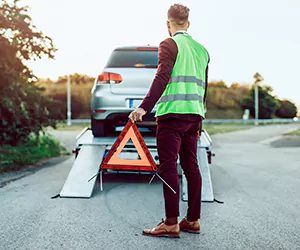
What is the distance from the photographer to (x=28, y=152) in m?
10.1

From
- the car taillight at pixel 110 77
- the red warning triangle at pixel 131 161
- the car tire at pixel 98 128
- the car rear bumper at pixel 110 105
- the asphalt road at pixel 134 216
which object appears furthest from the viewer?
the car tire at pixel 98 128

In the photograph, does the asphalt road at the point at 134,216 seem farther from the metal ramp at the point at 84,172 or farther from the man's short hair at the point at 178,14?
the man's short hair at the point at 178,14

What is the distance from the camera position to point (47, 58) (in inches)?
368

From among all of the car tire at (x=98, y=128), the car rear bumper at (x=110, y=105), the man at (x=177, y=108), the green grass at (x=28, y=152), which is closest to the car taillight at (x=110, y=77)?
the car rear bumper at (x=110, y=105)

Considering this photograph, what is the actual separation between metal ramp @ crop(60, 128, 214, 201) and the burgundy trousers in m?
1.39

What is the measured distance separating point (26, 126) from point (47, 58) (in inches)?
71.1

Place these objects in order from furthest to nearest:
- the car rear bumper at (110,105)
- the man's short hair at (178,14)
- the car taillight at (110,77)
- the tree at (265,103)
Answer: the tree at (265,103), the car taillight at (110,77), the car rear bumper at (110,105), the man's short hair at (178,14)

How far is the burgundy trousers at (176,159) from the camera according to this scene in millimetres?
3707

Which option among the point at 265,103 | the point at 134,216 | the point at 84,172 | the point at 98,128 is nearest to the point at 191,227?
the point at 134,216

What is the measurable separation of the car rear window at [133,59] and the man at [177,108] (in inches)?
111

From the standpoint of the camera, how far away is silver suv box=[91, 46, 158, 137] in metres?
6.46

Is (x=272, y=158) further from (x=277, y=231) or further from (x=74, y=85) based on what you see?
(x=74, y=85)

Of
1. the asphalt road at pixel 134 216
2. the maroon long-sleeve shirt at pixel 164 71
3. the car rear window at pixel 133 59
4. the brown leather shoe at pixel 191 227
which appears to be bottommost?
the asphalt road at pixel 134 216

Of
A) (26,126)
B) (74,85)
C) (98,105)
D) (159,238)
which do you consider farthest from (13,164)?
(74,85)
